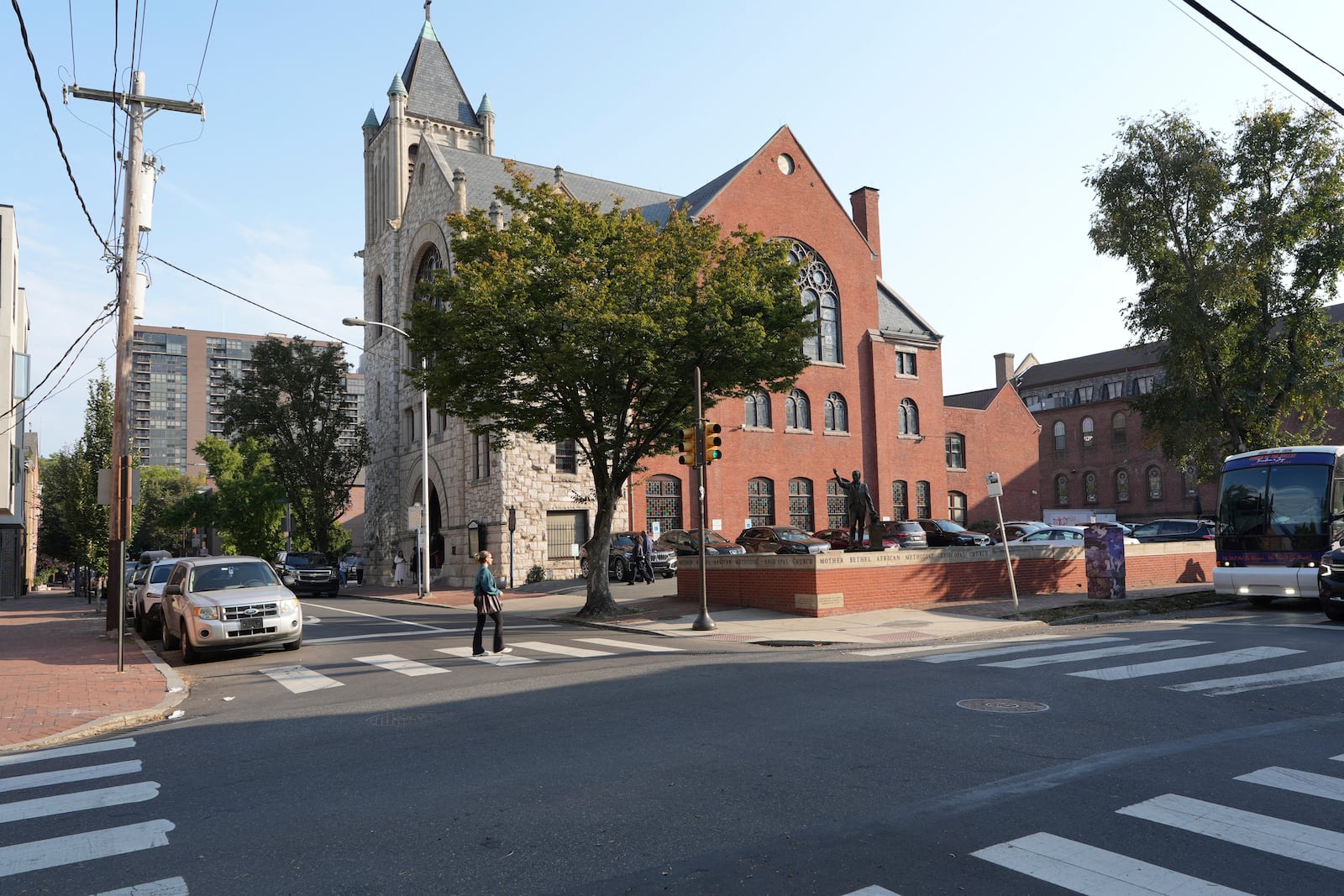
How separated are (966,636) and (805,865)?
12.3 m

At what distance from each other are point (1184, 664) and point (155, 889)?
1064cm

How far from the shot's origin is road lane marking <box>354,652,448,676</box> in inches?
491

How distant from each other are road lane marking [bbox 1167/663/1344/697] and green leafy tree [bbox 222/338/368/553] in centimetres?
4460

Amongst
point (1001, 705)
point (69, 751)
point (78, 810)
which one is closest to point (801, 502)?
point (1001, 705)

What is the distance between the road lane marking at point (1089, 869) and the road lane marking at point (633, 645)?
9708 mm

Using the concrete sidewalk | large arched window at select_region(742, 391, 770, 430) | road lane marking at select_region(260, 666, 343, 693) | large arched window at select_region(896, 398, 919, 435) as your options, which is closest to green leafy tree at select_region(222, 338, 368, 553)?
the concrete sidewalk

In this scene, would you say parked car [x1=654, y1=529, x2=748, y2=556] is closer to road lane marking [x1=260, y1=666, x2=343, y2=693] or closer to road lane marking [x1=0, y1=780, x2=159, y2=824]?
road lane marking [x1=260, y1=666, x2=343, y2=693]

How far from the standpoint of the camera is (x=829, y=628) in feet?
56.9

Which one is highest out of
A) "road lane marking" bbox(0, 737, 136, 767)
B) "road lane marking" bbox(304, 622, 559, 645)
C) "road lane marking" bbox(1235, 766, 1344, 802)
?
"road lane marking" bbox(1235, 766, 1344, 802)

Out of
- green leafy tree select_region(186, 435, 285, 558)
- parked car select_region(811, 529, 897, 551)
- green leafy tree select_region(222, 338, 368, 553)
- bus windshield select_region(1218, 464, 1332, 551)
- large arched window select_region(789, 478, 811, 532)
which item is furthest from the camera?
green leafy tree select_region(186, 435, 285, 558)

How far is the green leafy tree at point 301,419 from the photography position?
47.3 metres

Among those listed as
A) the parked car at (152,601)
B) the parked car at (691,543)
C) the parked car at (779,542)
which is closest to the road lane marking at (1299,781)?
the parked car at (152,601)

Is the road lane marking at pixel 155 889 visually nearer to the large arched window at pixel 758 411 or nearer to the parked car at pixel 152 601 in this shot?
the parked car at pixel 152 601

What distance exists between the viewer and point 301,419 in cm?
4797
